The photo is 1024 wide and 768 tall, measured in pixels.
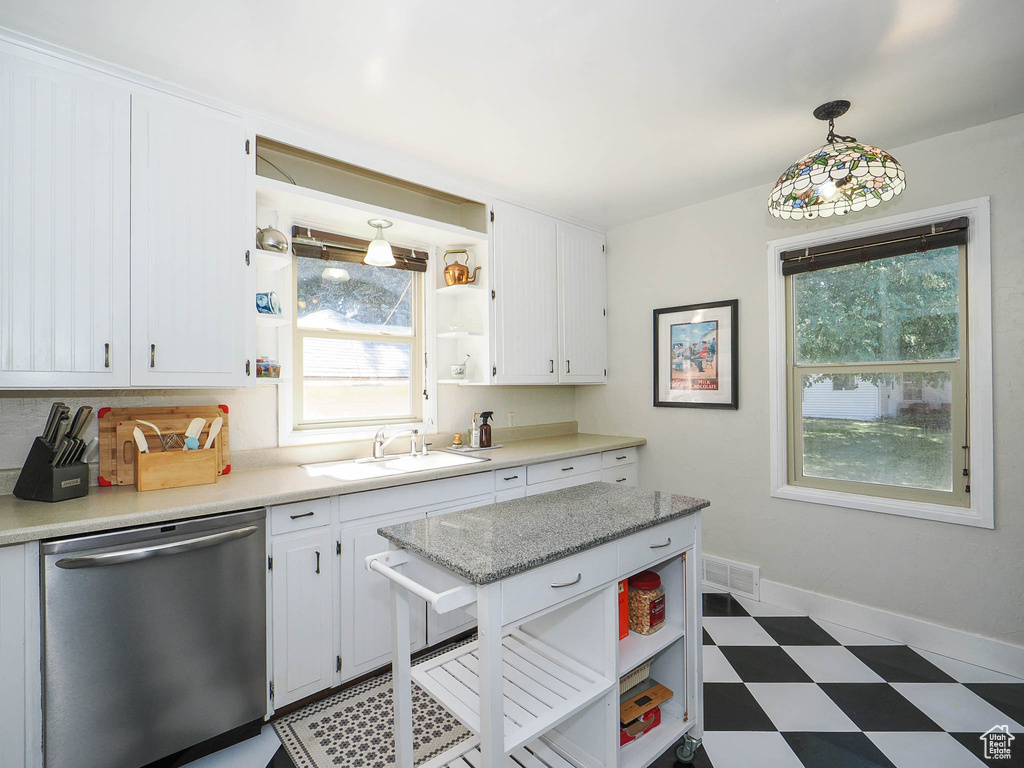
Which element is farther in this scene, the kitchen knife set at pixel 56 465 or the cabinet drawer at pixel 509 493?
the cabinet drawer at pixel 509 493

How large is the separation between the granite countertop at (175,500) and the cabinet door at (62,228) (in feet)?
1.40

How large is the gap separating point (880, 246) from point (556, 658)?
259 cm

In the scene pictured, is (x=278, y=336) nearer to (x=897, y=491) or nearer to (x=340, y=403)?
(x=340, y=403)

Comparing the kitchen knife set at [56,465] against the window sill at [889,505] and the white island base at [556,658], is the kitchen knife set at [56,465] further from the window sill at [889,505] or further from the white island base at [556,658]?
the window sill at [889,505]

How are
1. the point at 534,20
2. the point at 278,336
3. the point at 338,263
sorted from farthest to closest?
1. the point at 338,263
2. the point at 278,336
3. the point at 534,20

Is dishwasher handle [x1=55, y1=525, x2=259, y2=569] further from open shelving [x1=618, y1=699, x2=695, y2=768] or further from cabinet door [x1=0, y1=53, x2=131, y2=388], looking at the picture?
open shelving [x1=618, y1=699, x2=695, y2=768]

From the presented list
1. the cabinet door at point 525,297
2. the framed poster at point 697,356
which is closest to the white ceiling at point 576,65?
the cabinet door at point 525,297

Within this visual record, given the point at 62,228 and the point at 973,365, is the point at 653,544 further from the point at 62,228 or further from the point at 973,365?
the point at 62,228

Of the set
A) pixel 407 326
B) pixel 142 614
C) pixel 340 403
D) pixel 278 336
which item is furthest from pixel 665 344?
pixel 142 614

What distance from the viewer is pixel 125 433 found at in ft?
6.49

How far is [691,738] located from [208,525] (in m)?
1.86

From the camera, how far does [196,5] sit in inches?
59.9

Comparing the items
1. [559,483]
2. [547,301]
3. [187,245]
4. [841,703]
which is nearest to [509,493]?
[559,483]

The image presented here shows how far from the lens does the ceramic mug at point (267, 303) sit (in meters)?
2.28
